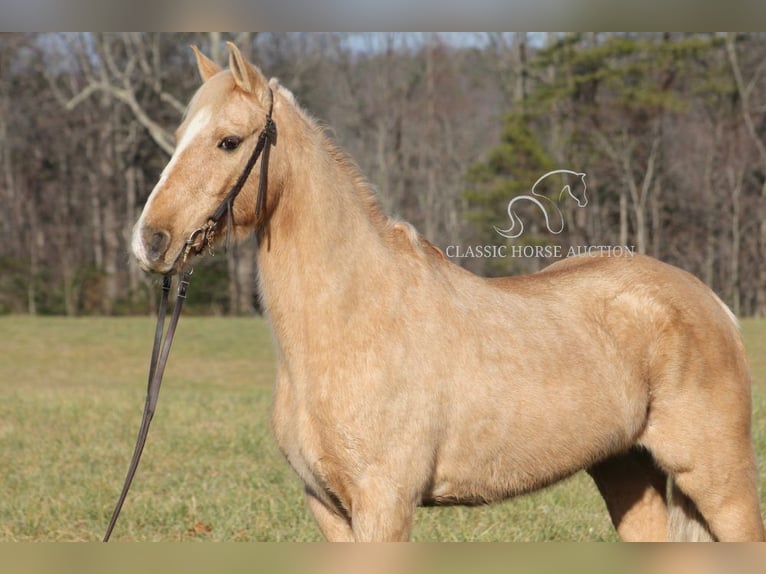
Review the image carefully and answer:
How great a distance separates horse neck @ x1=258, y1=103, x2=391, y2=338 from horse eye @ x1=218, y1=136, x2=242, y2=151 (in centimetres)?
17

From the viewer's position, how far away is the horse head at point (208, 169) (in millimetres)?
3119

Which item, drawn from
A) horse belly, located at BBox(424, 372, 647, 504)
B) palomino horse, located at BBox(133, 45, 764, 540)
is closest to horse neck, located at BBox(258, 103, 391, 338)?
palomino horse, located at BBox(133, 45, 764, 540)

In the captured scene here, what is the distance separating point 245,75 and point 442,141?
72.8ft

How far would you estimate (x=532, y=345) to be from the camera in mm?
3670

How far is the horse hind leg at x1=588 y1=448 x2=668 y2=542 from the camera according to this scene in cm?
429

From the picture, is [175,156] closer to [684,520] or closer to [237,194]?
[237,194]

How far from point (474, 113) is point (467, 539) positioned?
21.0m

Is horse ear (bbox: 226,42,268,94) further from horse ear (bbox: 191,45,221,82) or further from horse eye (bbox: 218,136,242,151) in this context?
horse ear (bbox: 191,45,221,82)

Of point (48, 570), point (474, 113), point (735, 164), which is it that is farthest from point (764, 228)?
point (48, 570)

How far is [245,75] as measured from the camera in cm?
325

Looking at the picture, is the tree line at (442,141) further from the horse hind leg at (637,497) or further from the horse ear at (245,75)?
the horse ear at (245,75)

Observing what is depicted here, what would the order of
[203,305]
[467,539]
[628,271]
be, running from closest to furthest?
[628,271]
[467,539]
[203,305]

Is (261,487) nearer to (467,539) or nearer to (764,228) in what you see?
(467,539)

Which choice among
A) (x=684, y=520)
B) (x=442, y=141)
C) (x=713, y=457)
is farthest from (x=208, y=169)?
(x=442, y=141)
